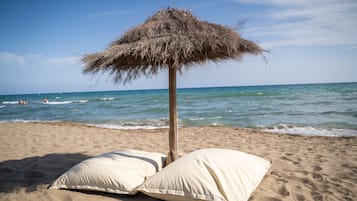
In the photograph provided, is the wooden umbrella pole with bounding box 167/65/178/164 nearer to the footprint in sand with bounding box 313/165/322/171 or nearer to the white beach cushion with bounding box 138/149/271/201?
the white beach cushion with bounding box 138/149/271/201

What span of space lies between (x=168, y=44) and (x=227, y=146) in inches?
162

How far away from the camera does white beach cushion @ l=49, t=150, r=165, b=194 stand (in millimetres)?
3057

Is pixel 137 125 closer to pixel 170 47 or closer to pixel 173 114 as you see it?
pixel 173 114

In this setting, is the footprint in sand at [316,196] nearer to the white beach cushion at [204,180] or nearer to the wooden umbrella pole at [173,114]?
the white beach cushion at [204,180]

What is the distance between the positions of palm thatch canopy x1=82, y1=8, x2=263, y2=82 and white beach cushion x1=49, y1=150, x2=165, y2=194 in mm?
1226

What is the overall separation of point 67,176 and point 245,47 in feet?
9.52

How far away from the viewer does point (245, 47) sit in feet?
10.8

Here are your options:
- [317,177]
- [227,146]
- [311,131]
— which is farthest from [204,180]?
[311,131]

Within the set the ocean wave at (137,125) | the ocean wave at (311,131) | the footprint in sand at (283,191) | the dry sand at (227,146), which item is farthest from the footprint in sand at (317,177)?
the ocean wave at (137,125)

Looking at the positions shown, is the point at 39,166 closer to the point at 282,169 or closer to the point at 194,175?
the point at 194,175

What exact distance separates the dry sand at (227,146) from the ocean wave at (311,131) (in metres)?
1.04

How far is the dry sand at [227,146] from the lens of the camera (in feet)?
10.5

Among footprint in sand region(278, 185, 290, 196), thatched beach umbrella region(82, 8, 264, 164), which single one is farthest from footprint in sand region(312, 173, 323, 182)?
thatched beach umbrella region(82, 8, 264, 164)

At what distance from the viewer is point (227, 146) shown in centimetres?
636
